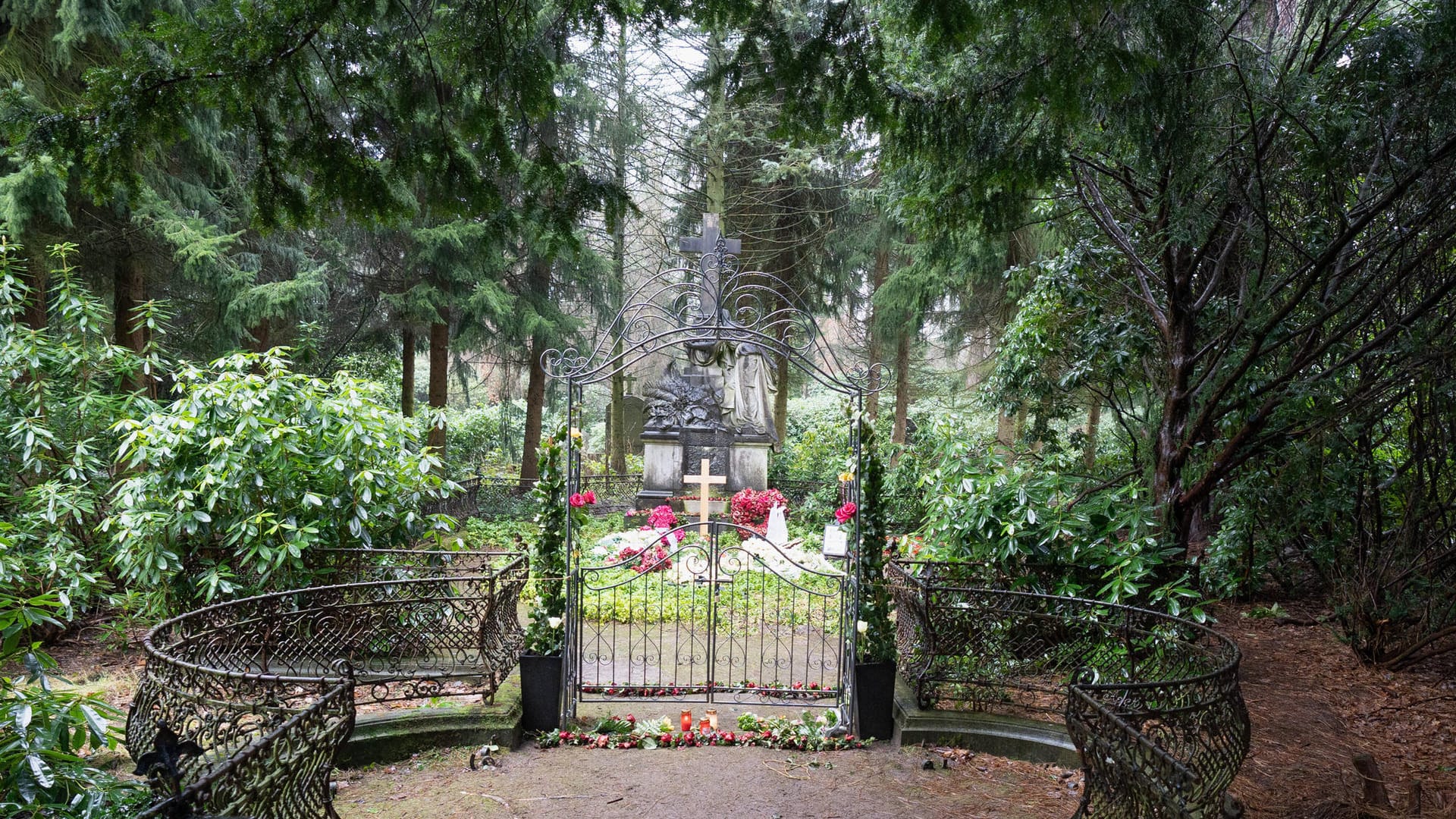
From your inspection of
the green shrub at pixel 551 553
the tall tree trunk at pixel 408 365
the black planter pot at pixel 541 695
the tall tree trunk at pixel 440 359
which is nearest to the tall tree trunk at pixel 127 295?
the tall tree trunk at pixel 440 359

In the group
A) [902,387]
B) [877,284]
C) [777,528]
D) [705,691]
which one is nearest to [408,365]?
[777,528]

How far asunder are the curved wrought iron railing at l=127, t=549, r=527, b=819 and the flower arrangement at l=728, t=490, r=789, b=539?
17.0 feet

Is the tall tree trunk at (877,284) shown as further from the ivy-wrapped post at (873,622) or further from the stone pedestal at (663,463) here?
the ivy-wrapped post at (873,622)

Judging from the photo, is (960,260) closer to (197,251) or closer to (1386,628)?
(1386,628)

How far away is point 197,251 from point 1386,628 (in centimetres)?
1165

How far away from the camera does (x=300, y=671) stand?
6.16m

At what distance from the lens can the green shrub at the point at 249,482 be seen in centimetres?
645

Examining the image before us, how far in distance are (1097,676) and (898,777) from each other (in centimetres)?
138

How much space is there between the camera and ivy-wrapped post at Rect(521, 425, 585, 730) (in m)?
5.83

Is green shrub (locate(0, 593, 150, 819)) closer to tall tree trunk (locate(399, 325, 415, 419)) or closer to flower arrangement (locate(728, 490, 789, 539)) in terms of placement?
flower arrangement (locate(728, 490, 789, 539))

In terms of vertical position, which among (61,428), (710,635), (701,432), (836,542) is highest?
(701,432)

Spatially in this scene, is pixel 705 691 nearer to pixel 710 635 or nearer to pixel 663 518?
pixel 710 635

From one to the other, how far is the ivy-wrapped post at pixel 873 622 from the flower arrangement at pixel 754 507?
21.3 feet

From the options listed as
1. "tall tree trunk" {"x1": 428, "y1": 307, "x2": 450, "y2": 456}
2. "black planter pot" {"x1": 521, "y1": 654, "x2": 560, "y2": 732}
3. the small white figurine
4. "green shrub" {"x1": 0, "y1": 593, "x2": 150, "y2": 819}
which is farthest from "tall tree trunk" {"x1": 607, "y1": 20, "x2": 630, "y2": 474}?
"green shrub" {"x1": 0, "y1": 593, "x2": 150, "y2": 819}
